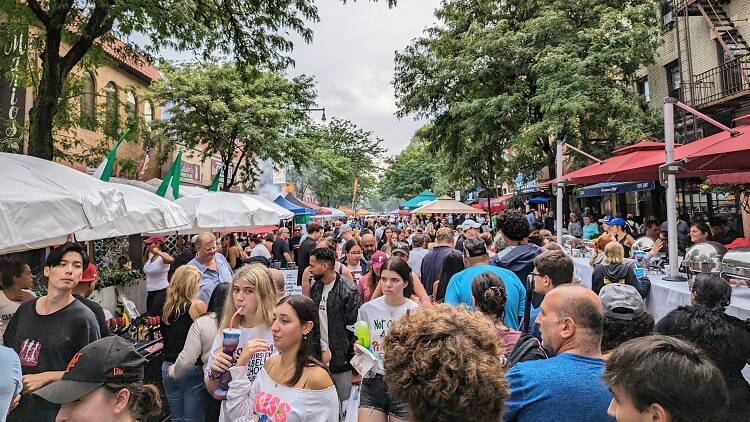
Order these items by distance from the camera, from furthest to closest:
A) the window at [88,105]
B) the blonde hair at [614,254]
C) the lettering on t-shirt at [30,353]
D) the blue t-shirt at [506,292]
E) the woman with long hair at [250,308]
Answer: the window at [88,105] → the blonde hair at [614,254] → the blue t-shirt at [506,292] → the woman with long hair at [250,308] → the lettering on t-shirt at [30,353]

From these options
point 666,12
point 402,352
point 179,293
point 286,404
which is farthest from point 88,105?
point 666,12

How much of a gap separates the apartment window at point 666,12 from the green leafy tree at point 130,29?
50.4ft

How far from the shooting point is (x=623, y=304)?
107 inches

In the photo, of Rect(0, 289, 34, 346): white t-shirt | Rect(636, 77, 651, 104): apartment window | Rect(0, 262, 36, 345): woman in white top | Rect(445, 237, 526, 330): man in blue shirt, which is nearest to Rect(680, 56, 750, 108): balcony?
Rect(636, 77, 651, 104): apartment window

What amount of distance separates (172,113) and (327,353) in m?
17.9

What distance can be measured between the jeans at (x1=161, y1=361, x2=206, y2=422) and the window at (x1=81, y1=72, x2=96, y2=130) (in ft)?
36.8

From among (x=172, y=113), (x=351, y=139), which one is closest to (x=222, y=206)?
(x=172, y=113)

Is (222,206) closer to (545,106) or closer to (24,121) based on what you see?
(24,121)

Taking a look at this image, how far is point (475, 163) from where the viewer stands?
19828mm

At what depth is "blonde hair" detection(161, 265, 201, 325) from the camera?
4.16 metres

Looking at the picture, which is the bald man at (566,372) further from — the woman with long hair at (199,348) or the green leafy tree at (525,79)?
the green leafy tree at (525,79)

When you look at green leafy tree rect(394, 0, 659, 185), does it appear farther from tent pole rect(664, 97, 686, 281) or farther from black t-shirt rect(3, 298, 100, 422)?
black t-shirt rect(3, 298, 100, 422)

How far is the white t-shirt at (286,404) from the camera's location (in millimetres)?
2568

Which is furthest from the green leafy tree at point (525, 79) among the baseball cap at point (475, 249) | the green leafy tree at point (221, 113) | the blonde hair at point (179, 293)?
the blonde hair at point (179, 293)
